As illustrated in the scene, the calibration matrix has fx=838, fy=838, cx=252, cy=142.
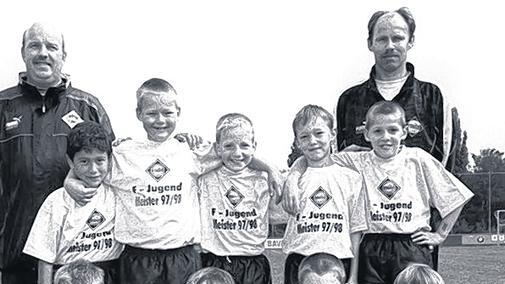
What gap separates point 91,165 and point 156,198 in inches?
18.7

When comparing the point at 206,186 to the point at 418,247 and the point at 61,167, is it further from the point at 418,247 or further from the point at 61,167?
the point at 418,247

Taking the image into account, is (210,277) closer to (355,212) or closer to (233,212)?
(233,212)

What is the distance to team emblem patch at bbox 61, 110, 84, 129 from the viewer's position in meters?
6.03

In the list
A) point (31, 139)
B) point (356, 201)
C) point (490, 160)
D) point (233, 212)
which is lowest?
point (233, 212)

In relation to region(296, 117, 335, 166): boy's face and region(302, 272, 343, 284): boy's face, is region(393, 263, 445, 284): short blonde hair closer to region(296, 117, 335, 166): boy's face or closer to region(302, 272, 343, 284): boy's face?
region(302, 272, 343, 284): boy's face

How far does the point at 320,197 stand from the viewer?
566cm

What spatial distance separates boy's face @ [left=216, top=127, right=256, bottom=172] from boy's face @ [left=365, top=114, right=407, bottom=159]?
85 cm

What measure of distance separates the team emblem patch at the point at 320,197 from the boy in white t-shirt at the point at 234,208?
14.1 inches

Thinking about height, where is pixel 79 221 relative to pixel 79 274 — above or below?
above

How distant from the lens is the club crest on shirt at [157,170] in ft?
18.3

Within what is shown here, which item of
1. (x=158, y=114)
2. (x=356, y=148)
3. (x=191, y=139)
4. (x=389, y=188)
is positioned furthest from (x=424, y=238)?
(x=158, y=114)

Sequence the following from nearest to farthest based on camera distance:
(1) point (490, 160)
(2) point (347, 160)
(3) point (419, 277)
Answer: (3) point (419, 277) → (2) point (347, 160) → (1) point (490, 160)

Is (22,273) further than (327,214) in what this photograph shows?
Yes

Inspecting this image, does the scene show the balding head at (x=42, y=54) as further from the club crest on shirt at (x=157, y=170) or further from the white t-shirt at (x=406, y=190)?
the white t-shirt at (x=406, y=190)
